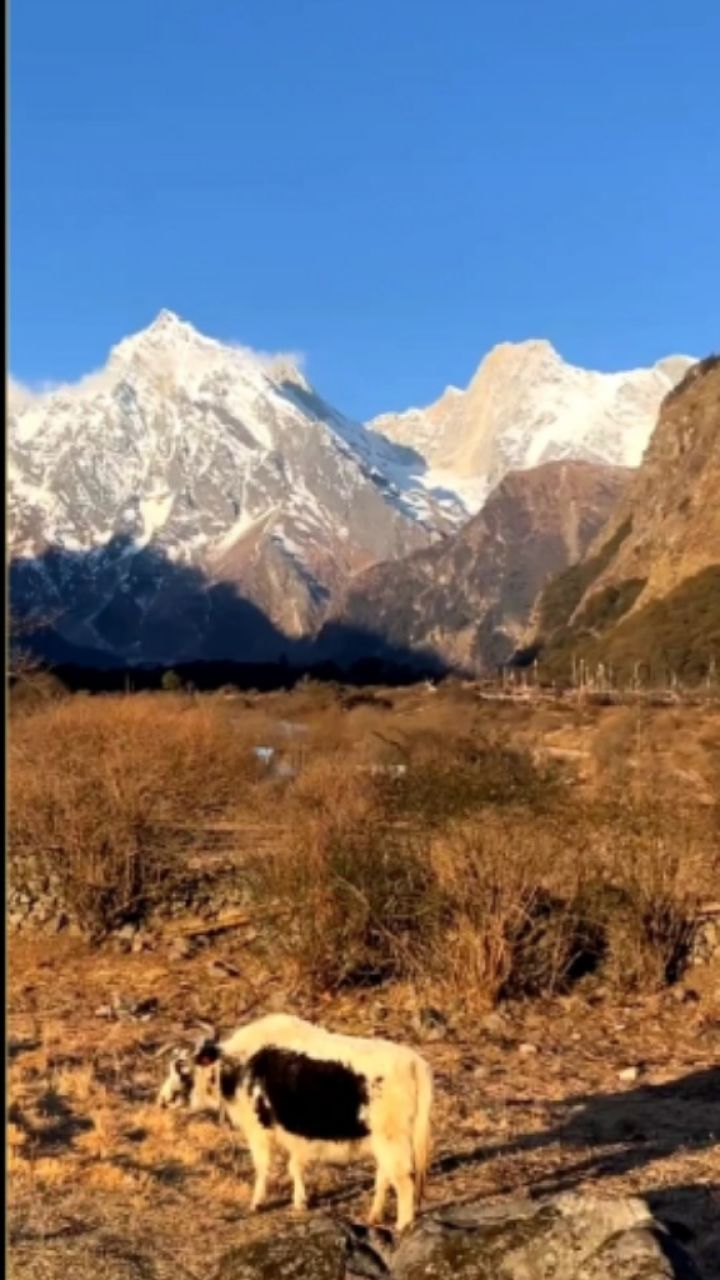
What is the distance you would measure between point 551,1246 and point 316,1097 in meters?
2.50

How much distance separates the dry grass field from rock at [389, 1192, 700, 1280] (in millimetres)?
1289

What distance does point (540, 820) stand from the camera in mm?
19266

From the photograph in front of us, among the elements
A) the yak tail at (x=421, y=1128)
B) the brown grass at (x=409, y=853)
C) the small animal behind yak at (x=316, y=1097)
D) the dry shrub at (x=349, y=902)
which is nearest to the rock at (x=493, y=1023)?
the brown grass at (x=409, y=853)

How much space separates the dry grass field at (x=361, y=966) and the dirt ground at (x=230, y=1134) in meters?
0.04

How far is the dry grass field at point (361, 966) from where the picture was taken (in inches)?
409

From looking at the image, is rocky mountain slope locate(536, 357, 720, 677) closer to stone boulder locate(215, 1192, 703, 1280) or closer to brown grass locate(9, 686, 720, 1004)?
brown grass locate(9, 686, 720, 1004)

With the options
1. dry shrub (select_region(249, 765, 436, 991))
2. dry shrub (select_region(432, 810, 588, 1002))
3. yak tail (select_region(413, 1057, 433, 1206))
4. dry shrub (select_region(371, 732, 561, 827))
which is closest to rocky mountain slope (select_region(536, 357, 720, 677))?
dry shrub (select_region(371, 732, 561, 827))

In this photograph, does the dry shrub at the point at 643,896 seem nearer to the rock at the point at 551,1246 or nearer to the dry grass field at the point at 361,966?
the dry grass field at the point at 361,966

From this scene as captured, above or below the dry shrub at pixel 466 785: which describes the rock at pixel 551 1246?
below

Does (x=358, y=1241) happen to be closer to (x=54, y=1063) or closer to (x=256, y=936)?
(x=54, y=1063)

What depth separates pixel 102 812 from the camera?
2205cm

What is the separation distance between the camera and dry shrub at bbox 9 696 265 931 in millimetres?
21891

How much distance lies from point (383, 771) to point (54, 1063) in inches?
415

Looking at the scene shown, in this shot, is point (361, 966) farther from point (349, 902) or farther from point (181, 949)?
point (181, 949)
